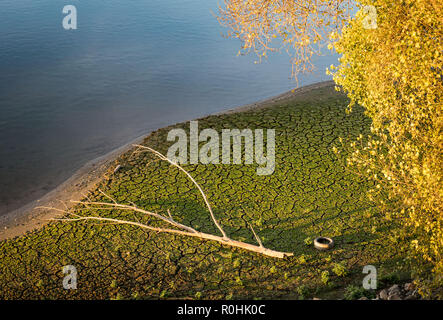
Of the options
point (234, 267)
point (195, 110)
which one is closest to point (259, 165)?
point (234, 267)

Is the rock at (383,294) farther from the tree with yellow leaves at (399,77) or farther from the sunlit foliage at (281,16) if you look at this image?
the sunlit foliage at (281,16)

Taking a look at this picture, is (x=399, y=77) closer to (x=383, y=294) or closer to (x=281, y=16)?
(x=281, y=16)

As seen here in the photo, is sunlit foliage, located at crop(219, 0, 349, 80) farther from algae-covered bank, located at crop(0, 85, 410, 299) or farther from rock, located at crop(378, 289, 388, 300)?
rock, located at crop(378, 289, 388, 300)

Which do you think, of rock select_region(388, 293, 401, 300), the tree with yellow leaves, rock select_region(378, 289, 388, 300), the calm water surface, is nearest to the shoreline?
the calm water surface

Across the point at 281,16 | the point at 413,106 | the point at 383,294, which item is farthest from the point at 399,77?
the point at 383,294

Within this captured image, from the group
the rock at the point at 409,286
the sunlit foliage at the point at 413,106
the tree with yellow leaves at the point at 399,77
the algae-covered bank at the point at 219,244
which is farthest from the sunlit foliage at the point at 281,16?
the rock at the point at 409,286
